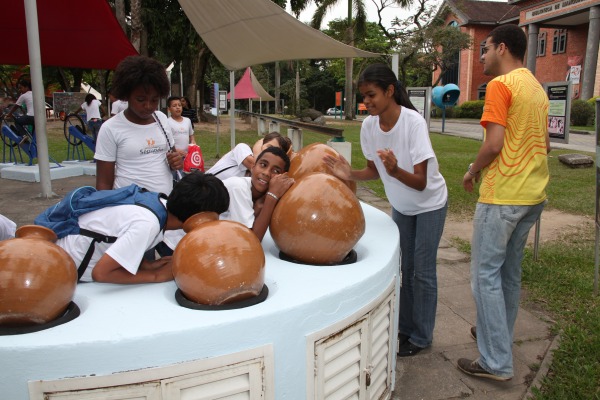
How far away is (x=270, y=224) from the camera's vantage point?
2498mm

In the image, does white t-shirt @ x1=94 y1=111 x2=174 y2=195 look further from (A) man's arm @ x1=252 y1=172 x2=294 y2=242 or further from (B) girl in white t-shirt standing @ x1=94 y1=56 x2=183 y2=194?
(A) man's arm @ x1=252 y1=172 x2=294 y2=242

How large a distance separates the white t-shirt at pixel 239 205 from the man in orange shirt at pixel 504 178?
132cm

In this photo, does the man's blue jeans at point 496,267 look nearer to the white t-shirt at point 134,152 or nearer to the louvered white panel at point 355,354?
the louvered white panel at point 355,354

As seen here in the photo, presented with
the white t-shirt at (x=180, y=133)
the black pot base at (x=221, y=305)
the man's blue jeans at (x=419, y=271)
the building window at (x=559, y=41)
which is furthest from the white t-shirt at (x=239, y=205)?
the building window at (x=559, y=41)

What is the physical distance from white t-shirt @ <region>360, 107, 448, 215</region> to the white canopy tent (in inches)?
71.4

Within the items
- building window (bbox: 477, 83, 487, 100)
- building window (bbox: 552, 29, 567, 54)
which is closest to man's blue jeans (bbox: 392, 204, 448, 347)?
building window (bbox: 552, 29, 567, 54)

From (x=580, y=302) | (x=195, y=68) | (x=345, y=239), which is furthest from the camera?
(x=195, y=68)

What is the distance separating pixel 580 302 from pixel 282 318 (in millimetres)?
3469

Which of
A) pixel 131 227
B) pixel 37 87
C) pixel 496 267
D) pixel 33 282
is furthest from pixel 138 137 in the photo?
pixel 37 87

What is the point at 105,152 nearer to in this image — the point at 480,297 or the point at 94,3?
the point at 480,297

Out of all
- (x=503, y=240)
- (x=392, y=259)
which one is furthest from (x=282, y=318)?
(x=503, y=240)

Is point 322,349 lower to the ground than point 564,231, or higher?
higher

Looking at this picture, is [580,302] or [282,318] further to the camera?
[580,302]

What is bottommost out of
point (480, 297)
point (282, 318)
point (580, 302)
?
point (580, 302)
